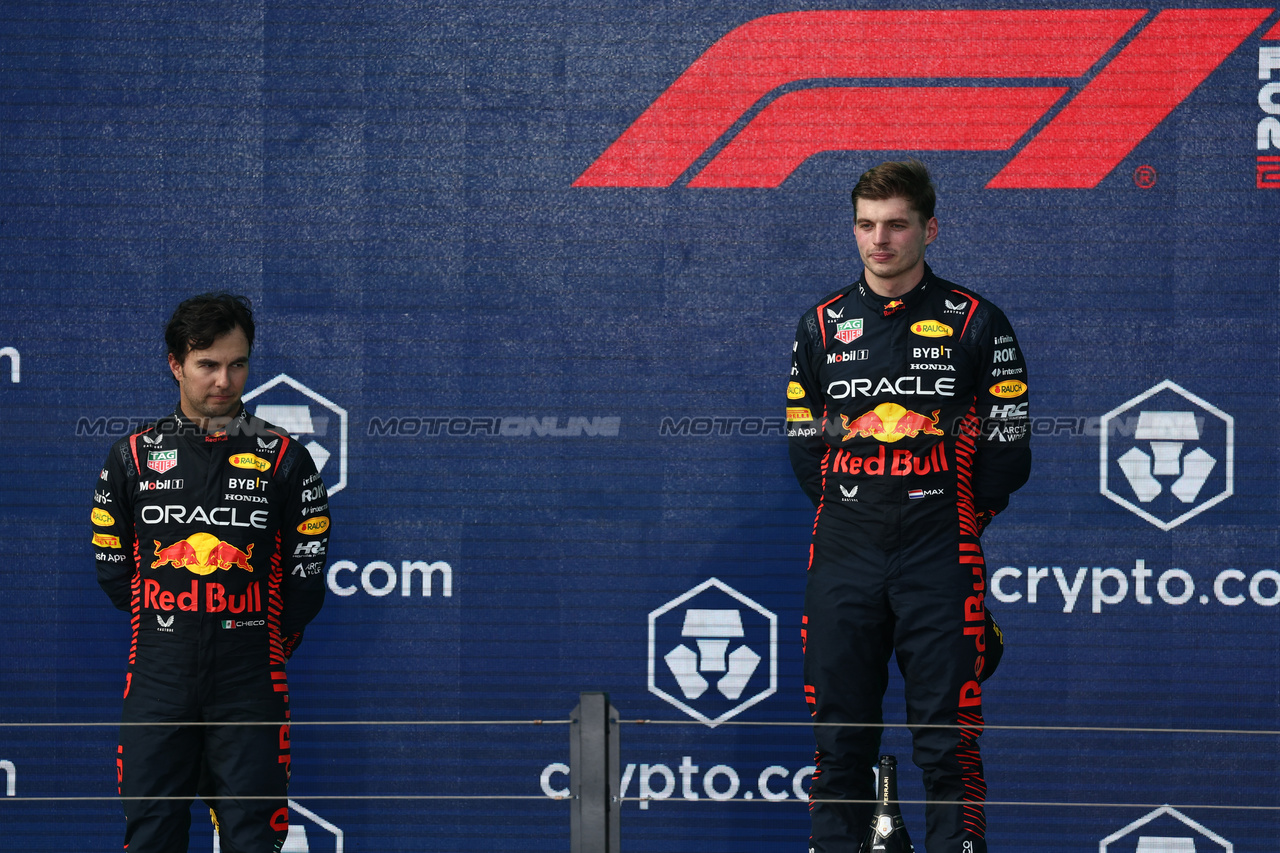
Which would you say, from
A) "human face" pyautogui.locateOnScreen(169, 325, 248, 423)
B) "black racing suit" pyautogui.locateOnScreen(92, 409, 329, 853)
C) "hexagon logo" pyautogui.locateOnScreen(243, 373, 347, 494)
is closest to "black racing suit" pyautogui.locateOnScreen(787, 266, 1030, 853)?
→ "black racing suit" pyautogui.locateOnScreen(92, 409, 329, 853)

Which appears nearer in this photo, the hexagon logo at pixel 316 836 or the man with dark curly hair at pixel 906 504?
the man with dark curly hair at pixel 906 504

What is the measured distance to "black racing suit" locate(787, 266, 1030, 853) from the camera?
239 cm

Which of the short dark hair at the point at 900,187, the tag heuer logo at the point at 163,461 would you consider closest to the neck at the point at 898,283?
the short dark hair at the point at 900,187

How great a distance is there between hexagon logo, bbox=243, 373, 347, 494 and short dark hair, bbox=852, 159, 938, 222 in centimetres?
167

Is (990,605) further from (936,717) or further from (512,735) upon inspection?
(512,735)

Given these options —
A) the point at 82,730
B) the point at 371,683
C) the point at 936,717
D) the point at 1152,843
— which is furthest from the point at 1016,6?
the point at 82,730

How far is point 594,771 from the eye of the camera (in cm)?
215

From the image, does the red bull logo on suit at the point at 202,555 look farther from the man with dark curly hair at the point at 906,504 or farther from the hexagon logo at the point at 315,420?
the man with dark curly hair at the point at 906,504

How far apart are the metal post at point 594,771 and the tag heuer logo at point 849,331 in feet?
3.01

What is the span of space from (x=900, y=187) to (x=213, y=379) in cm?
146

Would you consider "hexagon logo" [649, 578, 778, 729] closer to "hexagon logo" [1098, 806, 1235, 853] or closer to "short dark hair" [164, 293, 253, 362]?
"hexagon logo" [1098, 806, 1235, 853]

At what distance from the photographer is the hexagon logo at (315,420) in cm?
350

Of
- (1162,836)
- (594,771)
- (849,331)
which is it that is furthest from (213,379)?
(1162,836)

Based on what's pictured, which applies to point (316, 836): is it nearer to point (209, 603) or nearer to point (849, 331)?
point (209, 603)
